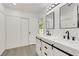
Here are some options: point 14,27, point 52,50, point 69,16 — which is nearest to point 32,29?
point 14,27

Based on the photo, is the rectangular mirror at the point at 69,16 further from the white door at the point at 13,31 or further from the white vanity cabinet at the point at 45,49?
the white door at the point at 13,31

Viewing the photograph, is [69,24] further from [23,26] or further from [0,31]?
[23,26]

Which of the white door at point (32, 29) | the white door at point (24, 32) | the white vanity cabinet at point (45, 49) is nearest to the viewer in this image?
the white vanity cabinet at point (45, 49)

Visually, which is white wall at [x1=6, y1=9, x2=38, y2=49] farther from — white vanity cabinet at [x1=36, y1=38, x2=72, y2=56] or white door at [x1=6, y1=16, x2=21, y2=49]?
white vanity cabinet at [x1=36, y1=38, x2=72, y2=56]

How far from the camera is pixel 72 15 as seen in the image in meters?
1.82

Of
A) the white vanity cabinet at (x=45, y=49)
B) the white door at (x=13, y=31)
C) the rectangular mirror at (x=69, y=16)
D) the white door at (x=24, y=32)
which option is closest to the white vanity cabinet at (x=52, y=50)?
the white vanity cabinet at (x=45, y=49)

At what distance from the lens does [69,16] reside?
1.94 m

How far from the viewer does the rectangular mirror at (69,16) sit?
1.73 metres

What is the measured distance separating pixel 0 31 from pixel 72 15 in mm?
2307

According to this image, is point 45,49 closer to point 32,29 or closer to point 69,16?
point 69,16

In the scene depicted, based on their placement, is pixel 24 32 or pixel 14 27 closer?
pixel 14 27

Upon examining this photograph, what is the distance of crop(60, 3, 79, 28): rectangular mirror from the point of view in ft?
5.66

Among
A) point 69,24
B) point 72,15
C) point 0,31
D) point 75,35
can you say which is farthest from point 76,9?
point 0,31

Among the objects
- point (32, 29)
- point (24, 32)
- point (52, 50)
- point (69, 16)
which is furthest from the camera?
point (32, 29)
